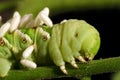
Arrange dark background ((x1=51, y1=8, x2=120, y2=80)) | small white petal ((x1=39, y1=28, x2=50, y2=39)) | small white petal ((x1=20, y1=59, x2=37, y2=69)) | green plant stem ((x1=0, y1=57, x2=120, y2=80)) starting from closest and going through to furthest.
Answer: green plant stem ((x1=0, y1=57, x2=120, y2=80))
small white petal ((x1=20, y1=59, x2=37, y2=69))
small white petal ((x1=39, y1=28, x2=50, y2=39))
dark background ((x1=51, y1=8, x2=120, y2=80))

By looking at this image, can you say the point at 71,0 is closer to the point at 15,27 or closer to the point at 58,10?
the point at 58,10

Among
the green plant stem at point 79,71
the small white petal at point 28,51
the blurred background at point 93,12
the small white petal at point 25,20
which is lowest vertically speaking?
the green plant stem at point 79,71

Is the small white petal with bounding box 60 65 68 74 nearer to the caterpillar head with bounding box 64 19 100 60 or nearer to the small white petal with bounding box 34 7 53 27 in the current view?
the caterpillar head with bounding box 64 19 100 60

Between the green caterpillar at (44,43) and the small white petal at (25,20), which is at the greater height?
the small white petal at (25,20)

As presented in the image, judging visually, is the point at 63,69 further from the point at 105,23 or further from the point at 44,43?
the point at 105,23

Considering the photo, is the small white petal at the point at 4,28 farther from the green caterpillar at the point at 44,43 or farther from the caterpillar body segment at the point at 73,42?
the caterpillar body segment at the point at 73,42

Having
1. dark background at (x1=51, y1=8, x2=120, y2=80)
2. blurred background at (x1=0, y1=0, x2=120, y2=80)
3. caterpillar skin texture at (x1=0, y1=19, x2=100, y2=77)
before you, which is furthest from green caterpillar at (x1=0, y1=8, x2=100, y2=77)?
dark background at (x1=51, y1=8, x2=120, y2=80)

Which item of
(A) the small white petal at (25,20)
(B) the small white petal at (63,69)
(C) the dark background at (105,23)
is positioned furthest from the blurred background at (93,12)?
(B) the small white petal at (63,69)
